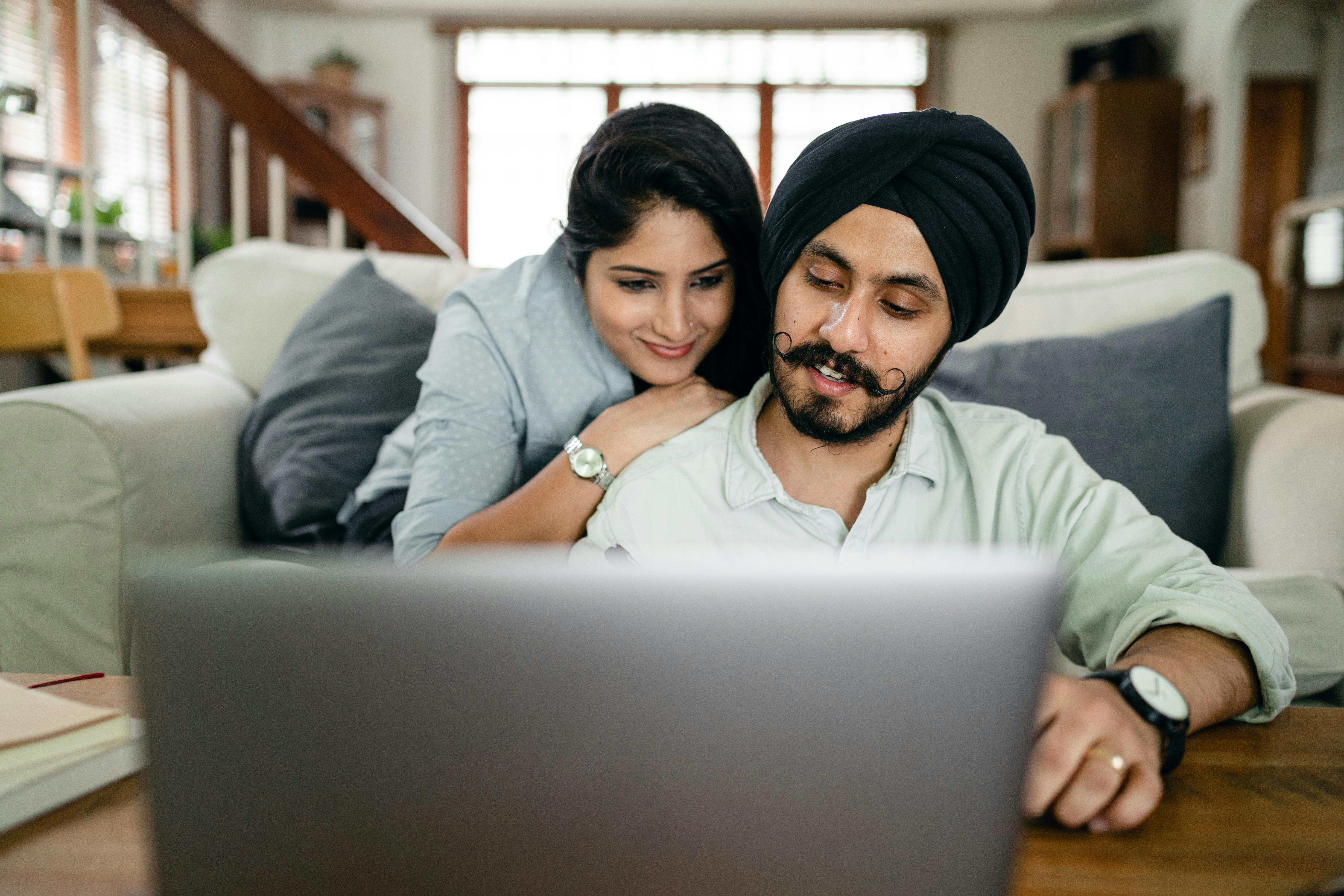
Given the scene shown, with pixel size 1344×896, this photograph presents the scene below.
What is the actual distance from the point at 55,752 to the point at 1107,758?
637 mm

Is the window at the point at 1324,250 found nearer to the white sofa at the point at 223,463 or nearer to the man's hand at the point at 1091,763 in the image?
the white sofa at the point at 223,463

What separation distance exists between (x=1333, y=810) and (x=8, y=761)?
31.2 inches

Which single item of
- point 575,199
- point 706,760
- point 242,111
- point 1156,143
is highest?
point 1156,143

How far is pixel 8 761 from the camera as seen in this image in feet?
1.77

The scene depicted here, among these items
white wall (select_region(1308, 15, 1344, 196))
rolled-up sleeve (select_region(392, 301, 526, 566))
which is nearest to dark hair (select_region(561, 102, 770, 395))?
rolled-up sleeve (select_region(392, 301, 526, 566))

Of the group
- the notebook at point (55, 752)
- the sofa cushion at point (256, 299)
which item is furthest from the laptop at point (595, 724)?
the sofa cushion at point (256, 299)

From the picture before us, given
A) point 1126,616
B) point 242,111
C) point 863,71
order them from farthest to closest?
1. point 863,71
2. point 242,111
3. point 1126,616

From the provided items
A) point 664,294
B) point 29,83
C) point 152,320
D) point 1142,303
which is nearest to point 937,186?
point 664,294

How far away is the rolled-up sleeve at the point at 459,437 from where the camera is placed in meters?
1.31

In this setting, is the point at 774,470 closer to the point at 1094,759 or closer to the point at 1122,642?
the point at 1122,642

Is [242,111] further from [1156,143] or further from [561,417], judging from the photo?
[1156,143]

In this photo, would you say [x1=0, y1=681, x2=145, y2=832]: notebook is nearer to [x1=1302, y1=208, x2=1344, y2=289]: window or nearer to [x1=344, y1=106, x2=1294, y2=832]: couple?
[x1=344, y1=106, x2=1294, y2=832]: couple

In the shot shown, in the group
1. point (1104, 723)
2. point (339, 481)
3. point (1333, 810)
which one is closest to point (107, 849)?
point (1104, 723)

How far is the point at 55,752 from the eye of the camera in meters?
0.56
